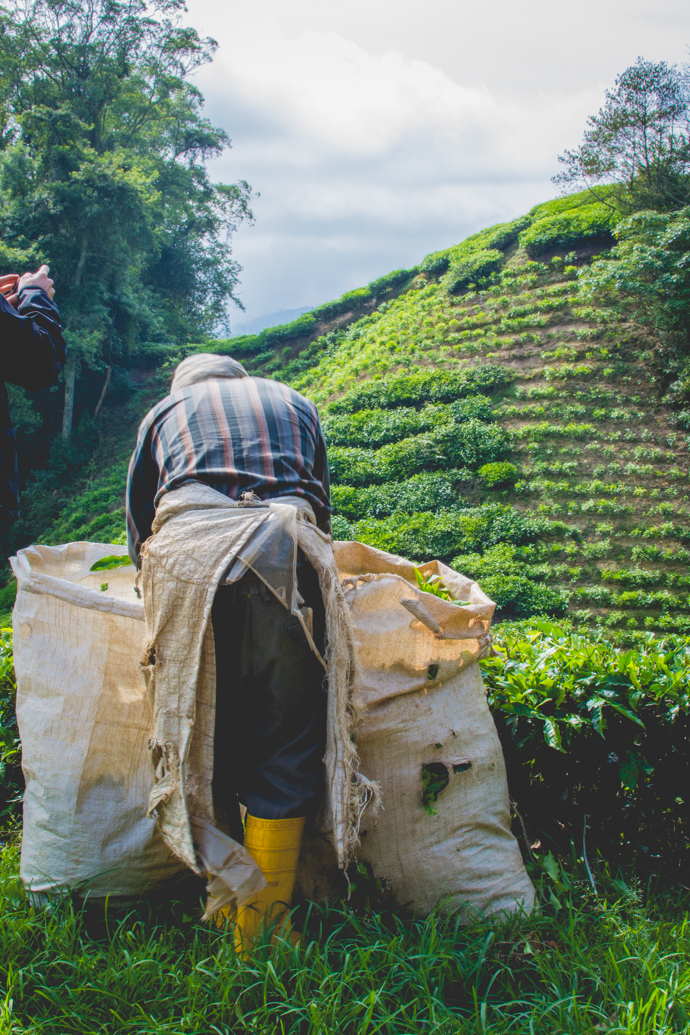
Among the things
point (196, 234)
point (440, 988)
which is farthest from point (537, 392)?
point (196, 234)

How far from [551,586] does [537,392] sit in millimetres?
4334

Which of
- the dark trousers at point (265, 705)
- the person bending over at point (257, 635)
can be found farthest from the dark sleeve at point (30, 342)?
the dark trousers at point (265, 705)

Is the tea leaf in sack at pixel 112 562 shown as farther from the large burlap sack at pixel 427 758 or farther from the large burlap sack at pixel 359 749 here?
the large burlap sack at pixel 427 758

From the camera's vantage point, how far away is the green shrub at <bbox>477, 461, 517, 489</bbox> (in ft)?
29.7

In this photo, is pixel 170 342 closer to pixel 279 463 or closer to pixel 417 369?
pixel 417 369

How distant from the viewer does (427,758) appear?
209 centimetres

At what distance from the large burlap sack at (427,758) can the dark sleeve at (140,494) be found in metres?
0.69

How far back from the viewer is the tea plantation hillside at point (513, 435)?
7.77 meters

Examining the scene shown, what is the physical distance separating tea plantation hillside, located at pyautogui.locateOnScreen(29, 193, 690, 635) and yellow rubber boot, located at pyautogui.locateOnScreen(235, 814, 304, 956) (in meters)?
5.55

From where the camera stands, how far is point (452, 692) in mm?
2154

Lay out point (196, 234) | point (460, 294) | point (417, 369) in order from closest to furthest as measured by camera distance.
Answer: point (417, 369)
point (460, 294)
point (196, 234)

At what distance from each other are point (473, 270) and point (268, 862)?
48.6 ft

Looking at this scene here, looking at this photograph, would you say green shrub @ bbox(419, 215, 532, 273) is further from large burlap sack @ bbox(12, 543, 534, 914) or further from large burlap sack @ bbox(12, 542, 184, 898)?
large burlap sack @ bbox(12, 542, 184, 898)

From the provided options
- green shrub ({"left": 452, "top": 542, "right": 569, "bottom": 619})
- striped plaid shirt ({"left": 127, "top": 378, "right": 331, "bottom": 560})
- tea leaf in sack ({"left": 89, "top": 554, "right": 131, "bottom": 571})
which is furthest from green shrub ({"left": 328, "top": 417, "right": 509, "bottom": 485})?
striped plaid shirt ({"left": 127, "top": 378, "right": 331, "bottom": 560})
